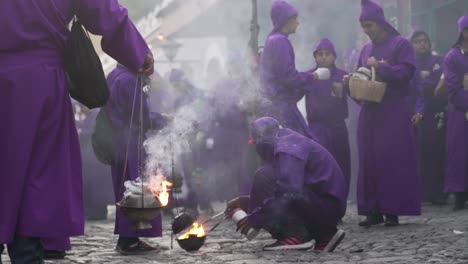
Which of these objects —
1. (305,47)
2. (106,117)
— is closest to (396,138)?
(106,117)

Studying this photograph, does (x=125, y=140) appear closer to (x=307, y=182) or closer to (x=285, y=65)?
(x=307, y=182)

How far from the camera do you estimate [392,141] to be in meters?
9.68

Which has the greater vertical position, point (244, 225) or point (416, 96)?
point (416, 96)

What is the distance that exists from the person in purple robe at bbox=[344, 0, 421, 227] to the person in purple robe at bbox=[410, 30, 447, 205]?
216 cm

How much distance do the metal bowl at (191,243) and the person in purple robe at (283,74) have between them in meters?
2.05

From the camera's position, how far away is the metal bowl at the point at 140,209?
22.6 ft

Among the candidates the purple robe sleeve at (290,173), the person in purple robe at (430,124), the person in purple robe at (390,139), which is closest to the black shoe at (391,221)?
the person in purple robe at (390,139)

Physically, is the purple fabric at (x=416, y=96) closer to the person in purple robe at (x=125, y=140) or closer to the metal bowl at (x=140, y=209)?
the person in purple robe at (x=125, y=140)

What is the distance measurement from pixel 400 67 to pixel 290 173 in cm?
226

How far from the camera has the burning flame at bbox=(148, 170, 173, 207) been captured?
7344 millimetres

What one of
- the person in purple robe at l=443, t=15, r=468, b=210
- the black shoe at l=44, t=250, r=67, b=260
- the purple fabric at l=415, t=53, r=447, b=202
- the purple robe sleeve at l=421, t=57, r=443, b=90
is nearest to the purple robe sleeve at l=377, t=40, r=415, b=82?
the person in purple robe at l=443, t=15, r=468, b=210

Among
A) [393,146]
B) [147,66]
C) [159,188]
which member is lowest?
[159,188]

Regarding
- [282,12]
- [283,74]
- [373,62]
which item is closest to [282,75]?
[283,74]

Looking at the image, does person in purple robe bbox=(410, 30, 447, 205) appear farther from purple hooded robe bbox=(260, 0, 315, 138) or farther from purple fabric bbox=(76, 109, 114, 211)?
purple fabric bbox=(76, 109, 114, 211)
